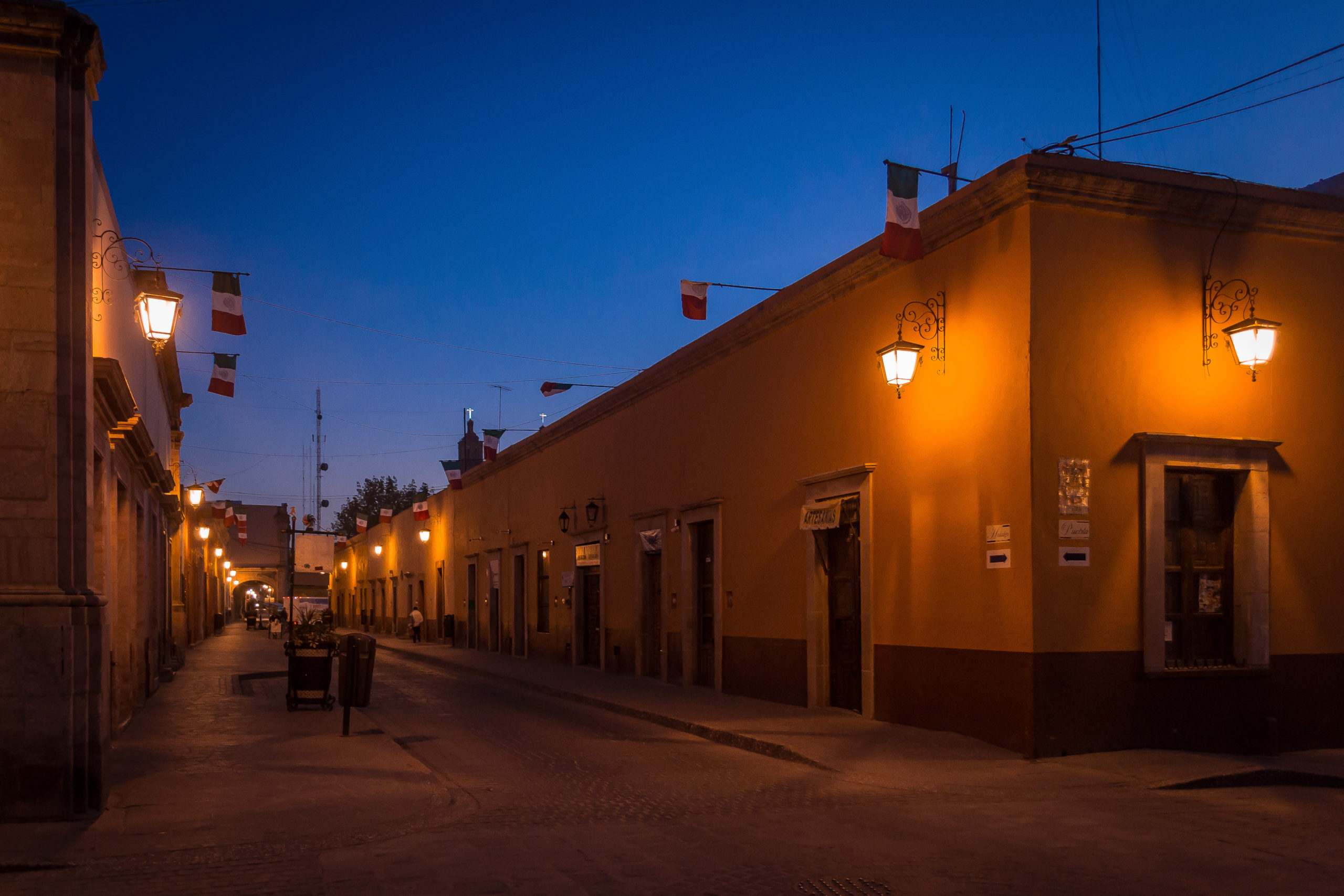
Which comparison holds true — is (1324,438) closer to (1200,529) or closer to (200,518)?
(1200,529)

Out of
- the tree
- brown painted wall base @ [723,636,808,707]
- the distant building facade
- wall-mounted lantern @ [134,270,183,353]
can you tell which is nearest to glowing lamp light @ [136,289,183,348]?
wall-mounted lantern @ [134,270,183,353]

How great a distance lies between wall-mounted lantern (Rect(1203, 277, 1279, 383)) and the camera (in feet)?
37.0

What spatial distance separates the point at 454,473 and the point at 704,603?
19.0m

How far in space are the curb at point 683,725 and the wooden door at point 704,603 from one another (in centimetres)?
205

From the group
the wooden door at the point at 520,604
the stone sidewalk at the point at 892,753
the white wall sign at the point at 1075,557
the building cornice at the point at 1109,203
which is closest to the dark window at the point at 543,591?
the wooden door at the point at 520,604

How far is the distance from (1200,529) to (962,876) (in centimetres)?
656

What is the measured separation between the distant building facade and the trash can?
218 inches

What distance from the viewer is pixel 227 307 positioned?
48.9ft

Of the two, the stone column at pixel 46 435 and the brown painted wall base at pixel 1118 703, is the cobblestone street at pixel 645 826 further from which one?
the stone column at pixel 46 435

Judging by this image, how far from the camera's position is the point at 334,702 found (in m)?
17.6

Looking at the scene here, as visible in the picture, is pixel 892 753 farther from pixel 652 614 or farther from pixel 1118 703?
pixel 652 614

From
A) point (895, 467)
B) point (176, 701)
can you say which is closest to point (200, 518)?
point (176, 701)

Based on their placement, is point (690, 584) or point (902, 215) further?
point (690, 584)

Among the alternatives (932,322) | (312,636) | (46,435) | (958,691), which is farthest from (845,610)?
(46,435)
